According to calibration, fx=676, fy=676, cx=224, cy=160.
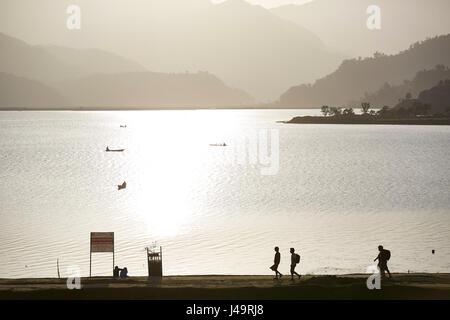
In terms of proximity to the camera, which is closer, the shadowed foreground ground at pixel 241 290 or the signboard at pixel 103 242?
the shadowed foreground ground at pixel 241 290

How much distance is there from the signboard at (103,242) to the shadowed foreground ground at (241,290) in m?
2.98

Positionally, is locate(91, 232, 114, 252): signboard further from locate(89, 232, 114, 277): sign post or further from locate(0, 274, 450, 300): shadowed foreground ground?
locate(0, 274, 450, 300): shadowed foreground ground

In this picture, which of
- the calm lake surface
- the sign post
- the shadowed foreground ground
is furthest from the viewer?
the calm lake surface

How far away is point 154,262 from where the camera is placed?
34719mm

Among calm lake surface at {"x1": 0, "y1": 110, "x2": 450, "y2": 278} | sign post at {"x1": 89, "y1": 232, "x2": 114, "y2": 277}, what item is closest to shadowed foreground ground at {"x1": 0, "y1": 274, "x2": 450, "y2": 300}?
sign post at {"x1": 89, "y1": 232, "x2": 114, "y2": 277}

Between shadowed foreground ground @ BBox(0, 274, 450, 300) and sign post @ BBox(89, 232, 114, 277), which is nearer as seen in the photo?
shadowed foreground ground @ BBox(0, 274, 450, 300)

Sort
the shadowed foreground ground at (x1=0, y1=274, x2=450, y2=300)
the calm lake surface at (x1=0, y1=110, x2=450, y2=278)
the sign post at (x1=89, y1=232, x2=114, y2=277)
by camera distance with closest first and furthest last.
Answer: the shadowed foreground ground at (x1=0, y1=274, x2=450, y2=300)
the sign post at (x1=89, y1=232, x2=114, y2=277)
the calm lake surface at (x1=0, y1=110, x2=450, y2=278)

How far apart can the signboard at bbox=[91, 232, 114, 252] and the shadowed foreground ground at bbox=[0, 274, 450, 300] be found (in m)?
2.98

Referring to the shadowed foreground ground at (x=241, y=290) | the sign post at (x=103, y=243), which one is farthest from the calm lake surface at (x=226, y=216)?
the shadowed foreground ground at (x=241, y=290)

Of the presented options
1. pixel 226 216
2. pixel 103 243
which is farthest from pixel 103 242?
pixel 226 216

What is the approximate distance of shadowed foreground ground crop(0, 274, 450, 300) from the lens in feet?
93.4

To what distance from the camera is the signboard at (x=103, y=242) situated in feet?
117

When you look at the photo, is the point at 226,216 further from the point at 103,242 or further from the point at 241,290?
the point at 241,290

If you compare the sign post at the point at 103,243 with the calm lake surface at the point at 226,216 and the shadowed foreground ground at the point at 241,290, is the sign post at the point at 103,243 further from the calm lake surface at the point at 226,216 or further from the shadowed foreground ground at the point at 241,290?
the calm lake surface at the point at 226,216
